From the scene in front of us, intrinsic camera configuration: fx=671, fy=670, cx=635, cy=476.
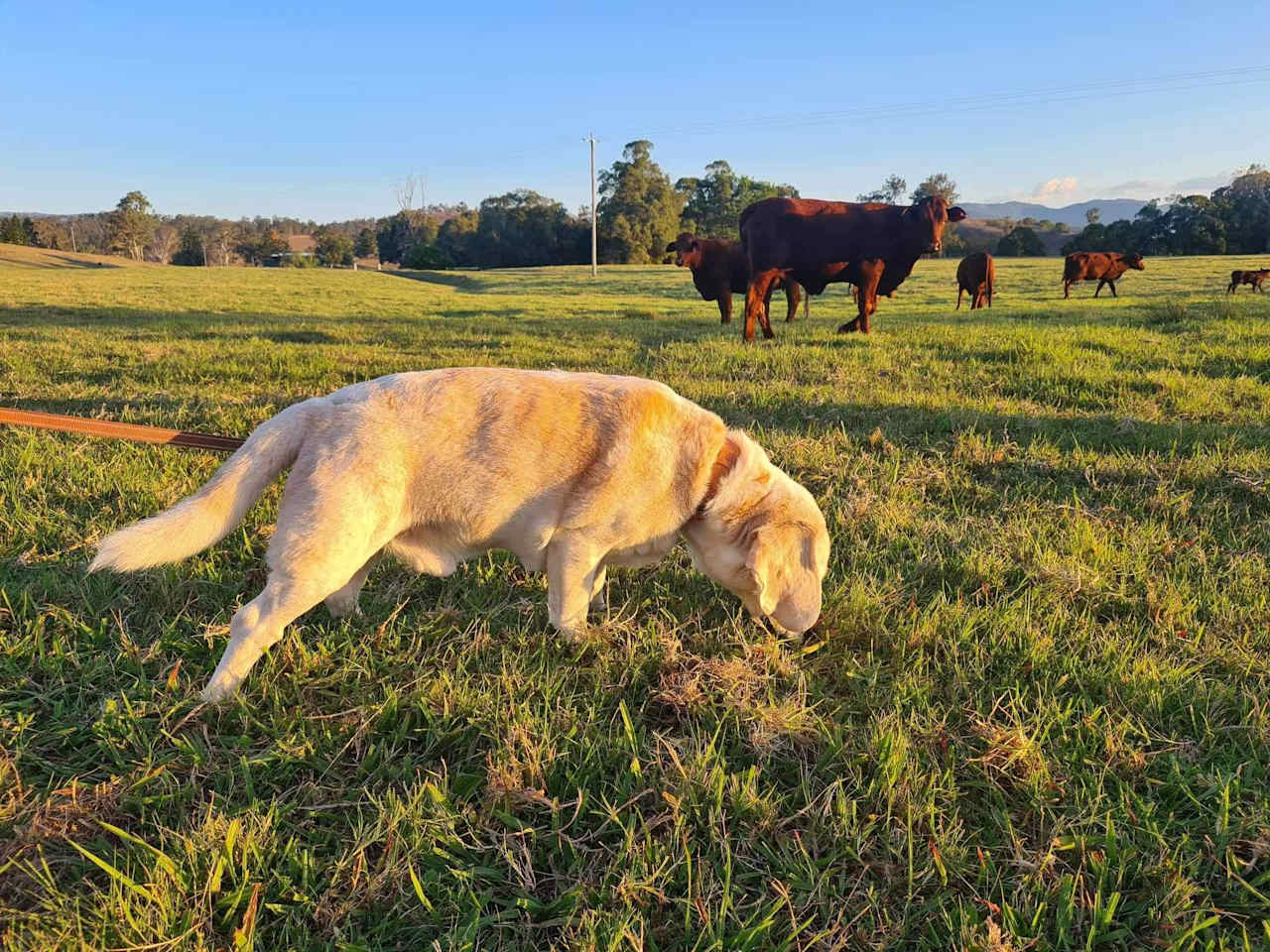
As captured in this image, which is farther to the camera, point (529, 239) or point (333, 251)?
point (333, 251)

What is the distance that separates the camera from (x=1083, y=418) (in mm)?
6203

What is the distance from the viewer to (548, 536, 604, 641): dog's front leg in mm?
2801

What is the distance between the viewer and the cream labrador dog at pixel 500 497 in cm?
245

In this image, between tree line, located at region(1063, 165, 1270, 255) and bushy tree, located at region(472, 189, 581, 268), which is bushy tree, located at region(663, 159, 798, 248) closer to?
bushy tree, located at region(472, 189, 581, 268)

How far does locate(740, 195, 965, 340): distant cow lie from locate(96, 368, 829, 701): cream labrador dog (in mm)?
9278

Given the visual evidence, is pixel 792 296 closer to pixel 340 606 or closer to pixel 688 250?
pixel 688 250

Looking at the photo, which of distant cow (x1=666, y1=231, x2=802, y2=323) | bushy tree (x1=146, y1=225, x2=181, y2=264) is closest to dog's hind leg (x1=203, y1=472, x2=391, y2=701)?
distant cow (x1=666, y1=231, x2=802, y2=323)

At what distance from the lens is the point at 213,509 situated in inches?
99.1

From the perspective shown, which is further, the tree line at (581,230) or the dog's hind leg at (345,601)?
the tree line at (581,230)

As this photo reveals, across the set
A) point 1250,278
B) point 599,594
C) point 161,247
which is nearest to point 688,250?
point 599,594

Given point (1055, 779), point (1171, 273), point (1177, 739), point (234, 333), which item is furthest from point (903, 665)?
point (1171, 273)

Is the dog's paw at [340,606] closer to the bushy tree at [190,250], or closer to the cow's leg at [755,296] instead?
the cow's leg at [755,296]

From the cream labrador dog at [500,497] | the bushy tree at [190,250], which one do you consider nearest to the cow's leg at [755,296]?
the cream labrador dog at [500,497]

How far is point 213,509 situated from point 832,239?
1145 cm
